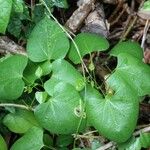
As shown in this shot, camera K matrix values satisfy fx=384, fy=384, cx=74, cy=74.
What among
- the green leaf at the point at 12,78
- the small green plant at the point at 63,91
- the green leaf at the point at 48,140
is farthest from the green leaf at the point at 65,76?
the green leaf at the point at 48,140

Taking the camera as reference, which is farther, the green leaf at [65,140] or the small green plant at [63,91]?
the green leaf at [65,140]

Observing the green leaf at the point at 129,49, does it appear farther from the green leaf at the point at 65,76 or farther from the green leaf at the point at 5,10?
the green leaf at the point at 5,10

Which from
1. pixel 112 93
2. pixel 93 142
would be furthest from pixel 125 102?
pixel 93 142

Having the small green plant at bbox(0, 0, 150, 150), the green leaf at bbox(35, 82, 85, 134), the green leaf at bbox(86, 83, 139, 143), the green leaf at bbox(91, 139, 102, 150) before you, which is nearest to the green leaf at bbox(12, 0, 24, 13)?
the small green plant at bbox(0, 0, 150, 150)

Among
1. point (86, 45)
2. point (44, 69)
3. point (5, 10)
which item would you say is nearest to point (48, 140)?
point (44, 69)

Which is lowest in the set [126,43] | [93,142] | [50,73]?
[93,142]

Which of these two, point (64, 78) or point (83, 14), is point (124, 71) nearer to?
point (64, 78)
